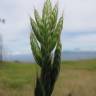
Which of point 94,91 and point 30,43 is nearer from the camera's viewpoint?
point 30,43

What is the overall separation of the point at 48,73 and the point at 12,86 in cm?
2443

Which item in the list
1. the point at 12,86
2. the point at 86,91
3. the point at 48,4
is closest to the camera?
the point at 48,4

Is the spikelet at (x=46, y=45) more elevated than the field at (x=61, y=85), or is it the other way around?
the spikelet at (x=46, y=45)

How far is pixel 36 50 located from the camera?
15.9ft

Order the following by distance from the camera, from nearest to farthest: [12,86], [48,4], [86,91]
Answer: [48,4], [86,91], [12,86]

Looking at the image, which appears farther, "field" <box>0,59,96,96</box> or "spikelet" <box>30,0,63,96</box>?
"field" <box>0,59,96,96</box>

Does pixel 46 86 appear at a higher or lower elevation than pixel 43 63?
lower

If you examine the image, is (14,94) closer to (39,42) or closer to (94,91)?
(94,91)

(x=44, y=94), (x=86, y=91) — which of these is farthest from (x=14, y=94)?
(x=44, y=94)

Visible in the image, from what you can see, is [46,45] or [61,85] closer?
[46,45]

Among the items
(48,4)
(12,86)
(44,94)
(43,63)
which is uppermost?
(48,4)

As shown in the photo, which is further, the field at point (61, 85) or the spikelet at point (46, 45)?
the field at point (61, 85)

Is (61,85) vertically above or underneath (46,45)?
underneath

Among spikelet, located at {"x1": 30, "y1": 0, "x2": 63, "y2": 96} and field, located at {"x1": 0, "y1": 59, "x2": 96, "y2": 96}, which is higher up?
spikelet, located at {"x1": 30, "y1": 0, "x2": 63, "y2": 96}
